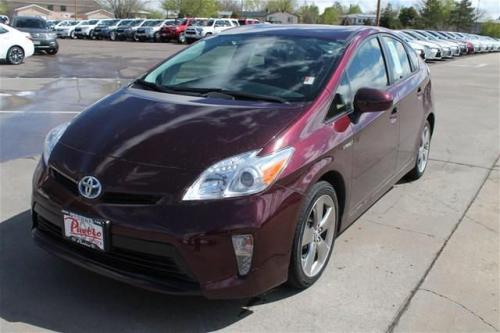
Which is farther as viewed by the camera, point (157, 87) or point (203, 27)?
point (203, 27)

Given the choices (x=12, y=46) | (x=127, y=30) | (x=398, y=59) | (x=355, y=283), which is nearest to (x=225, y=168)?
(x=355, y=283)

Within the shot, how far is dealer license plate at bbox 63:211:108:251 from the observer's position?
295cm

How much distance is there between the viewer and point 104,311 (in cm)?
318

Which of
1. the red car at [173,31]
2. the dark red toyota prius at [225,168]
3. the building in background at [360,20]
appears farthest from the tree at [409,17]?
the dark red toyota prius at [225,168]

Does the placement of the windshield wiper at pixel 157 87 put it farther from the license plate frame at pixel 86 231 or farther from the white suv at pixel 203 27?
the white suv at pixel 203 27

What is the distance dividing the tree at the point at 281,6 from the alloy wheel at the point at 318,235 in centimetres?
12039

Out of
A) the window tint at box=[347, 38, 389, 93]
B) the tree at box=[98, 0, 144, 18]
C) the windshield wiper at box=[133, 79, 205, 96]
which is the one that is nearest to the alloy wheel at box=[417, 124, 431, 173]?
the window tint at box=[347, 38, 389, 93]

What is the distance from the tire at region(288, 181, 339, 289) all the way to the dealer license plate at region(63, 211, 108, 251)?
42.7 inches

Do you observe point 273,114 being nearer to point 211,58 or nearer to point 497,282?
point 211,58

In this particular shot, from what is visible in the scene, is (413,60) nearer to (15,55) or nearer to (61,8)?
(15,55)

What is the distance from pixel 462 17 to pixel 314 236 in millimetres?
94146

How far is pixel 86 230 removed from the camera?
302 cm

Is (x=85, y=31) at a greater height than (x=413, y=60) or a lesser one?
lesser

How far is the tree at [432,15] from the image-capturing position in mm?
81812
